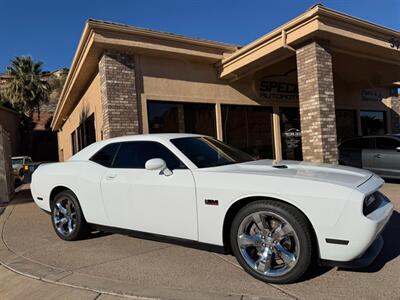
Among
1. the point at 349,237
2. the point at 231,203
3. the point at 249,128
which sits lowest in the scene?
the point at 349,237

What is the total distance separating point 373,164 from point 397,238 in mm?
6317

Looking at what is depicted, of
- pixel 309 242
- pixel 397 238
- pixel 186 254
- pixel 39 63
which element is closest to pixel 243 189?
pixel 309 242

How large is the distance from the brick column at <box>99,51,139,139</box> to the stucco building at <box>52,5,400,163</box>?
0.03 metres

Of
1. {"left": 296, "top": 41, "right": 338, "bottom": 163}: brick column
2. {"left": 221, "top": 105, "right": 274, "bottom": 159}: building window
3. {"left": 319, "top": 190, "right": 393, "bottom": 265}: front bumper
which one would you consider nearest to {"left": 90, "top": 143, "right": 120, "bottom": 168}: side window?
{"left": 319, "top": 190, "right": 393, "bottom": 265}: front bumper

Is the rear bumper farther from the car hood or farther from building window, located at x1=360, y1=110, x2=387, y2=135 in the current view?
building window, located at x1=360, y1=110, x2=387, y2=135

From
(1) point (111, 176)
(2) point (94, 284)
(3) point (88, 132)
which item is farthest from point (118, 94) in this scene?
(2) point (94, 284)

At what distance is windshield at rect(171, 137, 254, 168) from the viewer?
448 centimetres

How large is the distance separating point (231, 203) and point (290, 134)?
33.0 ft

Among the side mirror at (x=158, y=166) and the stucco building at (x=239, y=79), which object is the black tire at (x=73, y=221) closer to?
the side mirror at (x=158, y=166)

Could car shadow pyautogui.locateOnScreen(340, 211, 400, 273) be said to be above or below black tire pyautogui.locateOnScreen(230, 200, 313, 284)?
below

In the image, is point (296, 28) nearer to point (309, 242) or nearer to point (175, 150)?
point (175, 150)

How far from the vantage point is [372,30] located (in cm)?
1010

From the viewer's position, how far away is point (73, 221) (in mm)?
5539

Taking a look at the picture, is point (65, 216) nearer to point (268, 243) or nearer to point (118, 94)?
point (268, 243)
